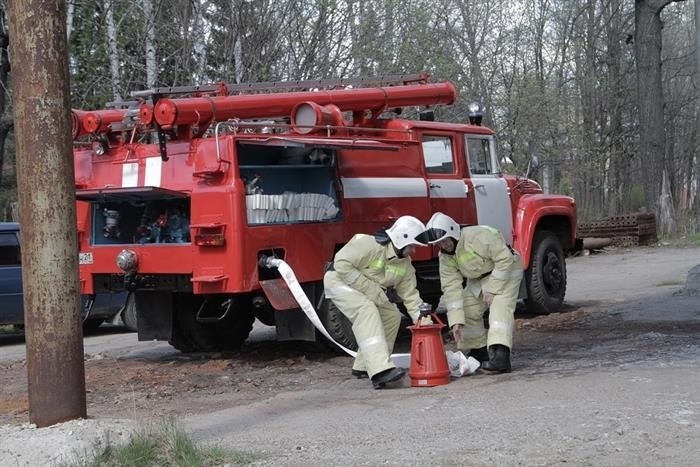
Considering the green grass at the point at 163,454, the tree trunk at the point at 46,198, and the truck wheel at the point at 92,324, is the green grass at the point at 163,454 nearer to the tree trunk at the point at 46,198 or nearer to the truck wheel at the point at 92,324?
the tree trunk at the point at 46,198

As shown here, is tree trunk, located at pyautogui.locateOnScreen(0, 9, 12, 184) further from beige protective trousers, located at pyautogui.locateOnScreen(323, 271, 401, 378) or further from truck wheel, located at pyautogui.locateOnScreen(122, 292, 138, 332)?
beige protective trousers, located at pyautogui.locateOnScreen(323, 271, 401, 378)

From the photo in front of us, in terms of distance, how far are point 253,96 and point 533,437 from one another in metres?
5.12

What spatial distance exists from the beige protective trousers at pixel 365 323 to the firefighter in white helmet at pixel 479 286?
2.09 feet

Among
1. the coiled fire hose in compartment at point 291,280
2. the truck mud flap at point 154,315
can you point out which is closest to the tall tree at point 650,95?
the truck mud flap at point 154,315

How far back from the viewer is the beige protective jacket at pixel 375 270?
25.4 ft

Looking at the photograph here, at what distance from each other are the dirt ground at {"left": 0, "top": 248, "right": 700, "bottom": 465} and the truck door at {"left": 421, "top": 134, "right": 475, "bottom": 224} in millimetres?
1527

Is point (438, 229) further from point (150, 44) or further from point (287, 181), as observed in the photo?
point (150, 44)

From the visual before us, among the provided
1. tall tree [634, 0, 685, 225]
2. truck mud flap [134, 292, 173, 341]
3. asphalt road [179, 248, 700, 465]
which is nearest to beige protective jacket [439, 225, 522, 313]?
asphalt road [179, 248, 700, 465]

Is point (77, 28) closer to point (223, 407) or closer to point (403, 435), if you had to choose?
point (223, 407)

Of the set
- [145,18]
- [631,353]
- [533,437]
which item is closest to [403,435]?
[533,437]

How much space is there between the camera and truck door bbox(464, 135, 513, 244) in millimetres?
11031

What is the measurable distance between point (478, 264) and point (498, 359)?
80 centimetres

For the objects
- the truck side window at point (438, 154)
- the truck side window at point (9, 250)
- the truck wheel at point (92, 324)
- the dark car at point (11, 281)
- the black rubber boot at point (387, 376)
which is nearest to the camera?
the black rubber boot at point (387, 376)

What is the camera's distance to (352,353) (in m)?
8.69
